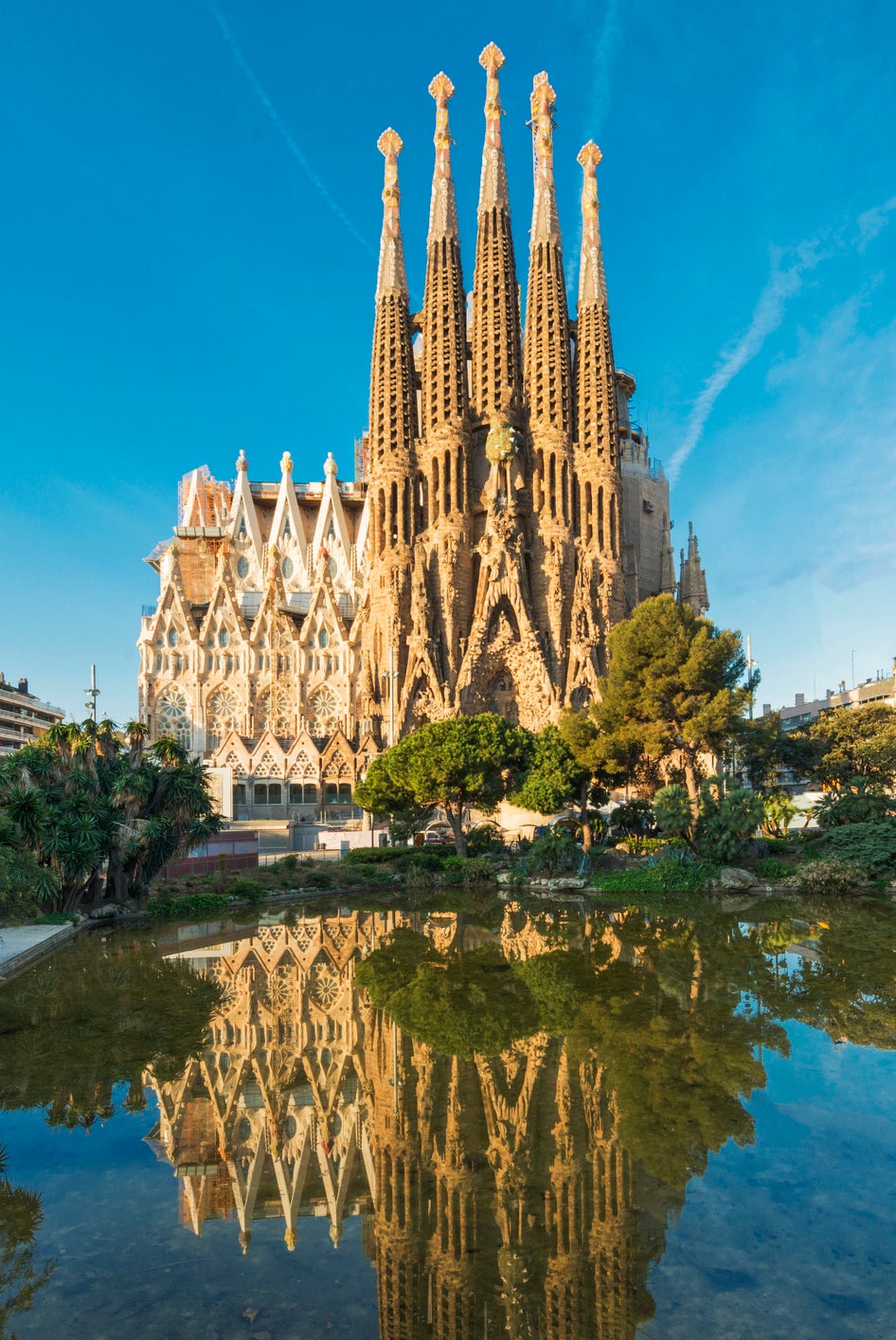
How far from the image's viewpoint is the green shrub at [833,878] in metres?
23.5

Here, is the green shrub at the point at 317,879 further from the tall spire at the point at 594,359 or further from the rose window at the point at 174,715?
the tall spire at the point at 594,359

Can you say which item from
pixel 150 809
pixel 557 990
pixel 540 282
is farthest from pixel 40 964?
pixel 540 282

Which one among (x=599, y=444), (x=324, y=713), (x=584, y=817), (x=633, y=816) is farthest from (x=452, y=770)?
(x=599, y=444)

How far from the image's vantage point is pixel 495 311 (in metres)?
52.6

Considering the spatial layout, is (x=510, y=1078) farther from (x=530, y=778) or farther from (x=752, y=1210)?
(x=530, y=778)

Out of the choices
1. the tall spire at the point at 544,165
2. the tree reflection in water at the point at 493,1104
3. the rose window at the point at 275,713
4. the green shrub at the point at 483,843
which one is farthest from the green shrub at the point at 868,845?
the tall spire at the point at 544,165

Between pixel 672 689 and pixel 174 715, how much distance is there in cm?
3509

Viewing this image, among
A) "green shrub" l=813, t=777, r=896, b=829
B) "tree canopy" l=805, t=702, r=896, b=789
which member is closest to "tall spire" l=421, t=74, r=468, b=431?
"tree canopy" l=805, t=702, r=896, b=789

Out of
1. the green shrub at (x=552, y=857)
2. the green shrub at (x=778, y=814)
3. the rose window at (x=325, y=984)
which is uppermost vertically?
the green shrub at (x=778, y=814)

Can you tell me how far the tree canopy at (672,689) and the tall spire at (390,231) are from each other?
3550 cm

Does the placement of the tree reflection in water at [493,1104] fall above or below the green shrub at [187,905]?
below

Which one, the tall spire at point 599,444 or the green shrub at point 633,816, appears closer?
the green shrub at point 633,816

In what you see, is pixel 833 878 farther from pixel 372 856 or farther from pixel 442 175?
pixel 442 175

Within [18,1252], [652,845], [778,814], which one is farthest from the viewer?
[778,814]
